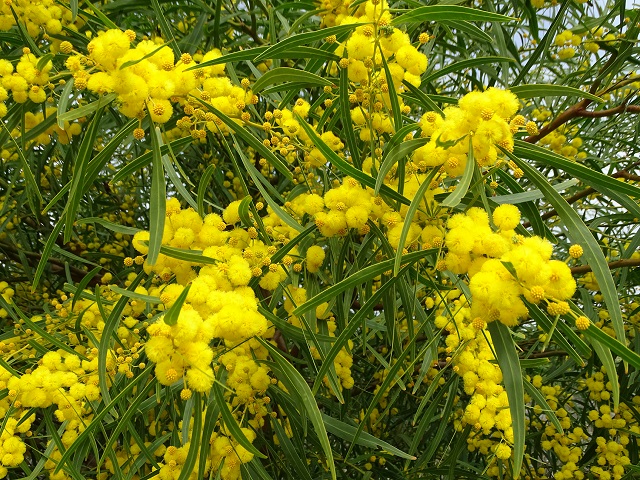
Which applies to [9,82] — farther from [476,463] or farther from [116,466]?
[476,463]

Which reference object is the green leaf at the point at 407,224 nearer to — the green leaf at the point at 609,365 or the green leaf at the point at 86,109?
the green leaf at the point at 609,365

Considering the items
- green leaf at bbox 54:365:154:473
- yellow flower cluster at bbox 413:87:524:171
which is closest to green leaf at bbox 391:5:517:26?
yellow flower cluster at bbox 413:87:524:171

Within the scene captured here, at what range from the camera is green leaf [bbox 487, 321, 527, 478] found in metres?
0.71

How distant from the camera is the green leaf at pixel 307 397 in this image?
33.6 inches

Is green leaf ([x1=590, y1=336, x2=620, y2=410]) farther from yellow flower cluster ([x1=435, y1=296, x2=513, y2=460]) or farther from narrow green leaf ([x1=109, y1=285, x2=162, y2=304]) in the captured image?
narrow green leaf ([x1=109, y1=285, x2=162, y2=304])

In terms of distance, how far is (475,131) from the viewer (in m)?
0.82

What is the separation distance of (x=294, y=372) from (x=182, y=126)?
48cm

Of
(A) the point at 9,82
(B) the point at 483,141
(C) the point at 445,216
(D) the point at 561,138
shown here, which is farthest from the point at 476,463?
(A) the point at 9,82

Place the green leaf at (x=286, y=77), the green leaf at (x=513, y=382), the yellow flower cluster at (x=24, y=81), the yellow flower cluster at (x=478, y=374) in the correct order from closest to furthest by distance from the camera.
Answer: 1. the green leaf at (x=513, y=382)
2. the green leaf at (x=286, y=77)
3. the yellow flower cluster at (x=24, y=81)
4. the yellow flower cluster at (x=478, y=374)

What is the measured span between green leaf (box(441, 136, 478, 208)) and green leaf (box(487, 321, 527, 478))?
0.62 feet

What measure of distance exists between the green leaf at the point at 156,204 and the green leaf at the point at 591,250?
526mm

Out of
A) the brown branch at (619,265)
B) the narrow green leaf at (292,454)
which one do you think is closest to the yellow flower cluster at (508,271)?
the narrow green leaf at (292,454)

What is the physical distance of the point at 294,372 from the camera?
1.00m

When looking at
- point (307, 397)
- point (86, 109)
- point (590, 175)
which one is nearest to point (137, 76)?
point (86, 109)
